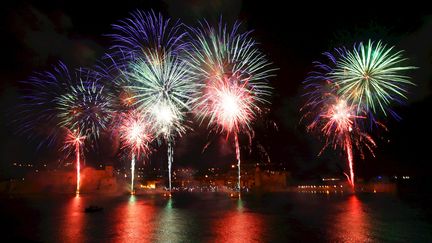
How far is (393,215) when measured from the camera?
4369cm

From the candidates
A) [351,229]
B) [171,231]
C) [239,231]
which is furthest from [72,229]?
[351,229]

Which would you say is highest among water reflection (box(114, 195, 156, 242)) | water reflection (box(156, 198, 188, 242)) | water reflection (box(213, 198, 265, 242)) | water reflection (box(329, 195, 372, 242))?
water reflection (box(114, 195, 156, 242))

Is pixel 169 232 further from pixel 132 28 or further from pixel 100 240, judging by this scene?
pixel 132 28

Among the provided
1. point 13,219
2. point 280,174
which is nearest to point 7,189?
point 13,219

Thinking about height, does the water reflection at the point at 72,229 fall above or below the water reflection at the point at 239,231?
above

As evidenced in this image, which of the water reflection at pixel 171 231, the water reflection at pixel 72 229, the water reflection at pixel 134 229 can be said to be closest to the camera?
the water reflection at pixel 171 231

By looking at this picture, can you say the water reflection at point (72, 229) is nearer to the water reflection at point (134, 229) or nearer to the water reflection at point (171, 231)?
the water reflection at point (134, 229)

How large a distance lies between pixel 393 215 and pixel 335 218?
7.76 m

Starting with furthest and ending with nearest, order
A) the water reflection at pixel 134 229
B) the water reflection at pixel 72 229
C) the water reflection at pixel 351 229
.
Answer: the water reflection at pixel 72 229 < the water reflection at pixel 134 229 < the water reflection at pixel 351 229

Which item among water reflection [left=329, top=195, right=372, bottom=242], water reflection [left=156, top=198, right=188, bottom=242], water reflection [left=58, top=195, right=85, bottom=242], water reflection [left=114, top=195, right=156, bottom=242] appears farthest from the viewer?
water reflection [left=58, top=195, right=85, bottom=242]

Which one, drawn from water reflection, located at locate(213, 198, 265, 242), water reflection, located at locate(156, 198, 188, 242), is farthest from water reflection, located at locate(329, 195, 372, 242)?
water reflection, located at locate(156, 198, 188, 242)

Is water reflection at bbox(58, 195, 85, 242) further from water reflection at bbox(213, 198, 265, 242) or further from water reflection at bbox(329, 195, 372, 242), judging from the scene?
water reflection at bbox(329, 195, 372, 242)

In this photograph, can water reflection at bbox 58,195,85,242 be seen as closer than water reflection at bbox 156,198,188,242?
No

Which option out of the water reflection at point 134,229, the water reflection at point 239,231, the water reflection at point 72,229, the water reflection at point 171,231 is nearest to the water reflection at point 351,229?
the water reflection at point 239,231
